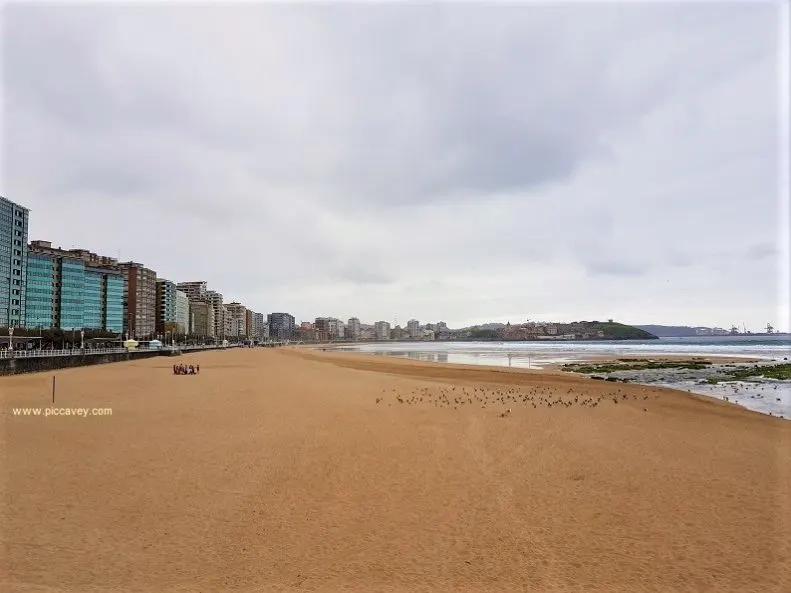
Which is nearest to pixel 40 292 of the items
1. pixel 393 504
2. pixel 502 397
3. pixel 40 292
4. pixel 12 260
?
pixel 40 292

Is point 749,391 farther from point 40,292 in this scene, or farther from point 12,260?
point 40,292

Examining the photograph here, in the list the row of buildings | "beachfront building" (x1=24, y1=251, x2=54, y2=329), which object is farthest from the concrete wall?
"beachfront building" (x1=24, y1=251, x2=54, y2=329)

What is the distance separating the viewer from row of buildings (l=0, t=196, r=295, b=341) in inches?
4018

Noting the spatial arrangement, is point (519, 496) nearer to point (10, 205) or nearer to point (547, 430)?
point (547, 430)

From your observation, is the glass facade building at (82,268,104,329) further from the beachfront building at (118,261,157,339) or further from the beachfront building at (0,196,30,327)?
the beachfront building at (0,196,30,327)

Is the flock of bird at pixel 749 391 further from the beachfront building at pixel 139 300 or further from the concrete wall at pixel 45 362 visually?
the beachfront building at pixel 139 300

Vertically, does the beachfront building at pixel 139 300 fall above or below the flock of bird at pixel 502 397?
above

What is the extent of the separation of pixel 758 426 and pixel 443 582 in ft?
50.1

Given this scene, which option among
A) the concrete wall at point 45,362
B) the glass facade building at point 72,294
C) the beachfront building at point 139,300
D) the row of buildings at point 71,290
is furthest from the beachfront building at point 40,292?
the concrete wall at point 45,362

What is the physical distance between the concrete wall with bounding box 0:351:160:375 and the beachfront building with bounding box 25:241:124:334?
76.8m

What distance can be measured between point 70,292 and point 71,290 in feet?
2.25

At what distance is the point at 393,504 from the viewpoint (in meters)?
8.12

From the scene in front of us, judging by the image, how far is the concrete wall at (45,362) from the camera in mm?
36375

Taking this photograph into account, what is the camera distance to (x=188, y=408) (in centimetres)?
1794
